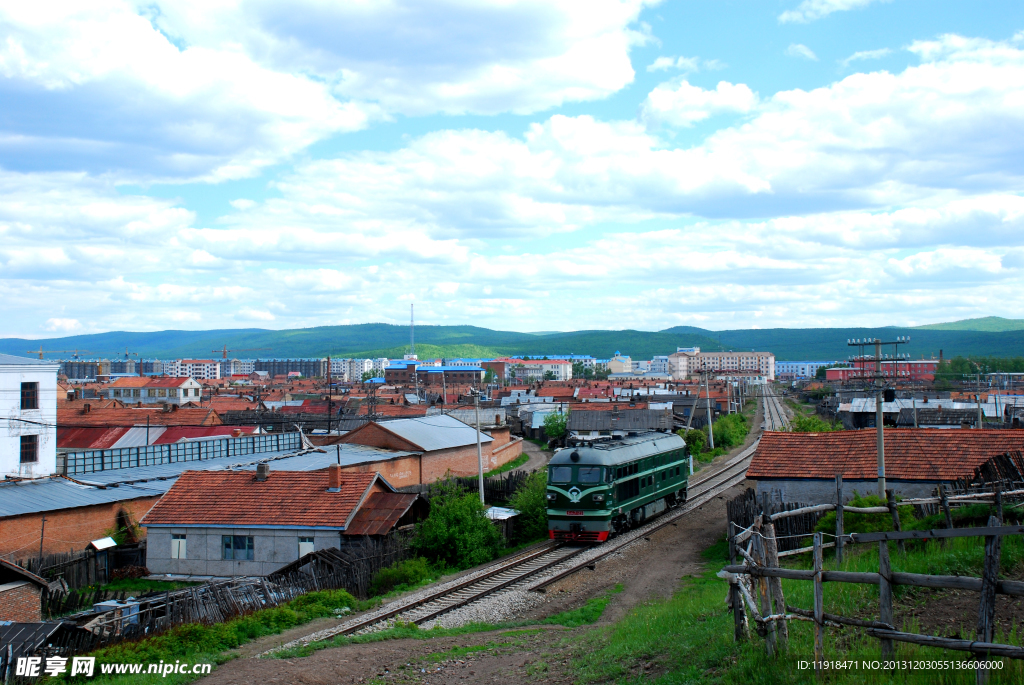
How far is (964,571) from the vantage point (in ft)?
40.0

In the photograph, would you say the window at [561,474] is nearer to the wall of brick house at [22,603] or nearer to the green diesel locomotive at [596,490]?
the green diesel locomotive at [596,490]

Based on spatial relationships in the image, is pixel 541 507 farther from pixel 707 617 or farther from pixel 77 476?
pixel 77 476

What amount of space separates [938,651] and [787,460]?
22048 millimetres

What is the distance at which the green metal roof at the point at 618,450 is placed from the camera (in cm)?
2756

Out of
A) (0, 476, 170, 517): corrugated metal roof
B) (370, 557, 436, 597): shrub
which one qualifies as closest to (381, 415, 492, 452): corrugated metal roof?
(0, 476, 170, 517): corrugated metal roof

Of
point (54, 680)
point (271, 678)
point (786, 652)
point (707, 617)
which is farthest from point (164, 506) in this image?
point (786, 652)

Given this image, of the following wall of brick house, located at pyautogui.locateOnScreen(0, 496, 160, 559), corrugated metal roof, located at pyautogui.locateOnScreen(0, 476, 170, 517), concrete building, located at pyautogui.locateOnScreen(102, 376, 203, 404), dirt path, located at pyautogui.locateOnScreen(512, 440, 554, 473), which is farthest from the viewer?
concrete building, located at pyautogui.locateOnScreen(102, 376, 203, 404)

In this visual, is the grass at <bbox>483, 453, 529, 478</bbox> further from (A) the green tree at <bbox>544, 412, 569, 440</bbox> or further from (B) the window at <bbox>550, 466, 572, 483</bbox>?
(B) the window at <bbox>550, 466, 572, 483</bbox>

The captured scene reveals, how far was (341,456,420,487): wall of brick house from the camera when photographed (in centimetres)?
4169

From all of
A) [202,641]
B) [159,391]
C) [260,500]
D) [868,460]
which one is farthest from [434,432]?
[159,391]

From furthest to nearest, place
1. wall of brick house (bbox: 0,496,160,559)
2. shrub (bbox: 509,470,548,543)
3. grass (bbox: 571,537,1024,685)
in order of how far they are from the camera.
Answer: shrub (bbox: 509,470,548,543) < wall of brick house (bbox: 0,496,160,559) < grass (bbox: 571,537,1024,685)

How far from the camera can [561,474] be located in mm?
27984

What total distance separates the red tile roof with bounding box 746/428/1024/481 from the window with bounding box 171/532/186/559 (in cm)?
2179

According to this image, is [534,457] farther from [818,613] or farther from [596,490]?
[818,613]
